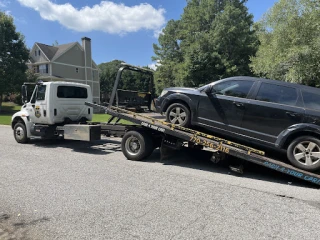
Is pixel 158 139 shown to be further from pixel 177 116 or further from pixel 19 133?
pixel 19 133

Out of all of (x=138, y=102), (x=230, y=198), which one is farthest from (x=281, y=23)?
(x=230, y=198)

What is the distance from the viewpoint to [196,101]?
6434 millimetres

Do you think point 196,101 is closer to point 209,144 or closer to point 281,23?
point 209,144

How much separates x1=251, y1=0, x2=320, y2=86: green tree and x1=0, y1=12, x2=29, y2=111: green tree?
2712 cm

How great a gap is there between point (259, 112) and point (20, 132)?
8.14 m

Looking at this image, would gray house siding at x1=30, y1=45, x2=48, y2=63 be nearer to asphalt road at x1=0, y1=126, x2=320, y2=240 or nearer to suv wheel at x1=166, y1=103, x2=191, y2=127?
asphalt road at x1=0, y1=126, x2=320, y2=240

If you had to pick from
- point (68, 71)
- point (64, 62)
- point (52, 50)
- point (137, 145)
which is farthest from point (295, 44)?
point (52, 50)

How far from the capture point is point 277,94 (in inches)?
224

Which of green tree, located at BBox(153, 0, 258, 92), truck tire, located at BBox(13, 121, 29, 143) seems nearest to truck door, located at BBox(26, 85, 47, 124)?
truck tire, located at BBox(13, 121, 29, 143)

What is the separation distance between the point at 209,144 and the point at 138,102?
3167mm

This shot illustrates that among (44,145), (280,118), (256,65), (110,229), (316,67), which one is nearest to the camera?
(110,229)

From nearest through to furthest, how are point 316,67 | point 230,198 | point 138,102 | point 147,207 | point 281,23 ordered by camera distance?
1. point 147,207
2. point 230,198
3. point 138,102
4. point 316,67
5. point 281,23

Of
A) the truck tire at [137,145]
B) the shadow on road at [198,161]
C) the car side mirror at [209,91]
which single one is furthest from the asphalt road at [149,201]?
the car side mirror at [209,91]

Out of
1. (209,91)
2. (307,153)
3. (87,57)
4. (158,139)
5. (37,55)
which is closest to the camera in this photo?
(307,153)
